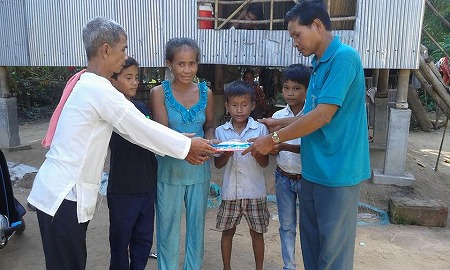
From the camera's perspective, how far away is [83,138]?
6.11 ft

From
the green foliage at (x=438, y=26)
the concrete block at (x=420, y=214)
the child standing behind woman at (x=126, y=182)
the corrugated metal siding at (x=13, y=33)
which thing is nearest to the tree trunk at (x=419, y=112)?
the green foliage at (x=438, y=26)

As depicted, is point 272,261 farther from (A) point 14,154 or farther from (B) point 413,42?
(A) point 14,154

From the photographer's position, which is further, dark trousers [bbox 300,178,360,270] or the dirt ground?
the dirt ground

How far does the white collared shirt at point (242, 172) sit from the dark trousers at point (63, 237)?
1160 mm

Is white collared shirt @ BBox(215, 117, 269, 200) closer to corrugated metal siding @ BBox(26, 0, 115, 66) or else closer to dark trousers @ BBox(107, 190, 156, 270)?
dark trousers @ BBox(107, 190, 156, 270)

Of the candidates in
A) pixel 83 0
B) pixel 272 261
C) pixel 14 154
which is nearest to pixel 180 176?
pixel 272 261

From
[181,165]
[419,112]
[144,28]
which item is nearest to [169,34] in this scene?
[144,28]

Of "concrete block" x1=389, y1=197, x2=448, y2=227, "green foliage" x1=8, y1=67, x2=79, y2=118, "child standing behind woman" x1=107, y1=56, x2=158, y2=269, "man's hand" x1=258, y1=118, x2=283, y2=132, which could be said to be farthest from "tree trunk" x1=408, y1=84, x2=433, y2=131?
"green foliage" x1=8, y1=67, x2=79, y2=118

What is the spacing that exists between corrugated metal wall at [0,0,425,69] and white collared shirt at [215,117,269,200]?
294cm

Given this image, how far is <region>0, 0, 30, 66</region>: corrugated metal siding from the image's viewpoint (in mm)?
6852

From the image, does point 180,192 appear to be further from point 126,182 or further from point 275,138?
point 275,138

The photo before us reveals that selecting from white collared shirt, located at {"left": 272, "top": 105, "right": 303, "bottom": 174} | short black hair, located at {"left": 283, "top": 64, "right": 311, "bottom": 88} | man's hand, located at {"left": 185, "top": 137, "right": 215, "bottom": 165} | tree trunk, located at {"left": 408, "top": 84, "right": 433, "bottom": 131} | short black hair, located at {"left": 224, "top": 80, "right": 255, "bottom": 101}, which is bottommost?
tree trunk, located at {"left": 408, "top": 84, "right": 433, "bottom": 131}

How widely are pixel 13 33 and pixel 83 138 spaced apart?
6.31 metres

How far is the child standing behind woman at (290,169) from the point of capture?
2.77 meters
